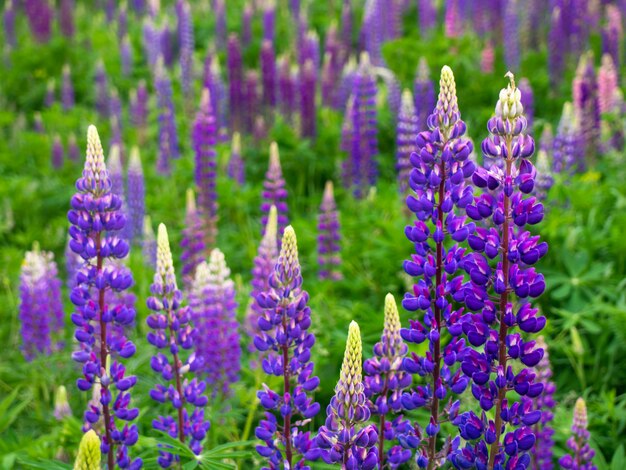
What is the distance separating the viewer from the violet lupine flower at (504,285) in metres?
2.00

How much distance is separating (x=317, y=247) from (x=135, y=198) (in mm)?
1654

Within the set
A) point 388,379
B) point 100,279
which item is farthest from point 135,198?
point 388,379

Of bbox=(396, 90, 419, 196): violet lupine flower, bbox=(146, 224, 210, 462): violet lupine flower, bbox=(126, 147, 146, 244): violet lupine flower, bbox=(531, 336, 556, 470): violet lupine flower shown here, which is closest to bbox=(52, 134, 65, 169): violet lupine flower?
bbox=(126, 147, 146, 244): violet lupine flower

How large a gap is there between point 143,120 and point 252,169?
1653mm

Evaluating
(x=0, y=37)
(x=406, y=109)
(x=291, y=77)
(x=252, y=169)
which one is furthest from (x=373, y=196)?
(x=0, y=37)

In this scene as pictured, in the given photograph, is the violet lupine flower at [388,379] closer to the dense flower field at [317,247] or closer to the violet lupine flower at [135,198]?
the dense flower field at [317,247]

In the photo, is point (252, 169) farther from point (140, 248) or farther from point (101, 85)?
point (101, 85)

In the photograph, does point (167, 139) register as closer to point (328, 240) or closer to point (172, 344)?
point (328, 240)

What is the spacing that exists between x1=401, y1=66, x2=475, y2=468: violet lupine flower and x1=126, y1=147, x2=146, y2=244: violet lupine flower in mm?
4167

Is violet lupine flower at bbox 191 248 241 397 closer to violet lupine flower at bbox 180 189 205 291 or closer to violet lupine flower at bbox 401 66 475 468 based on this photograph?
violet lupine flower at bbox 180 189 205 291

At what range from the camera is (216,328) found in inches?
149

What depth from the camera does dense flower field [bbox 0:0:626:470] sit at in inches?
84.7

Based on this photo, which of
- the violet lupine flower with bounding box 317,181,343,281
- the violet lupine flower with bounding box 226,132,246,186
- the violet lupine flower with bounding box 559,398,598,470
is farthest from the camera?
the violet lupine flower with bounding box 226,132,246,186

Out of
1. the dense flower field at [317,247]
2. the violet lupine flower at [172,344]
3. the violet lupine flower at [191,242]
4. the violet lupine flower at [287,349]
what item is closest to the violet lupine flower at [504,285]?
the dense flower field at [317,247]
